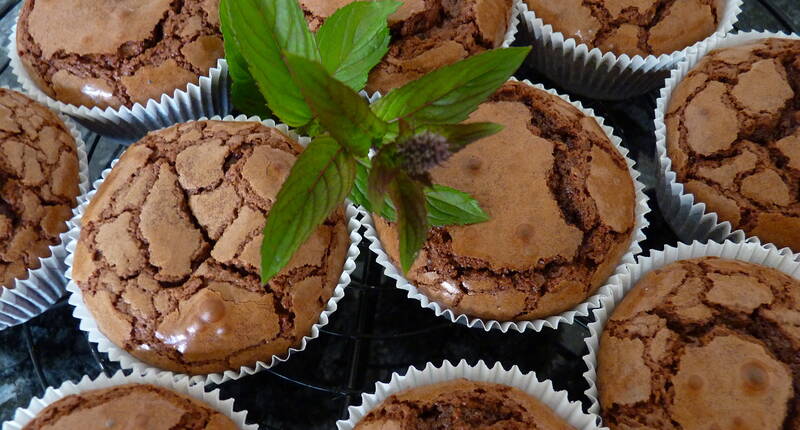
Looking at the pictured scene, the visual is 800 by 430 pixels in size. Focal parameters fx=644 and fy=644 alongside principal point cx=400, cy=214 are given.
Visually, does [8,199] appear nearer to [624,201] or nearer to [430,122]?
[430,122]

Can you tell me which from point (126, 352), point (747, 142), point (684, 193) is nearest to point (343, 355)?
point (126, 352)

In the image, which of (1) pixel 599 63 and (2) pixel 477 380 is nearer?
(2) pixel 477 380

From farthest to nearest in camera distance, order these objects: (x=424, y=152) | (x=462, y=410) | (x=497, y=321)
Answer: (x=497, y=321) → (x=462, y=410) → (x=424, y=152)

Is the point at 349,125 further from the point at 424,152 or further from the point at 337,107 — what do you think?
the point at 424,152

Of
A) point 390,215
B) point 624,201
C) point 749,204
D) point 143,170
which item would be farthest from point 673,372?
point 143,170

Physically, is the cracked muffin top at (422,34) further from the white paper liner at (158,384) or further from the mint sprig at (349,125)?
the white paper liner at (158,384)

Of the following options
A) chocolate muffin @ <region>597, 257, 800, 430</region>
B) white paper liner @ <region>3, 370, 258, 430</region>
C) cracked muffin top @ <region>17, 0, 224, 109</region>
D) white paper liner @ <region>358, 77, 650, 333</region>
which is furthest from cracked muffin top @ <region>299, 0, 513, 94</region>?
white paper liner @ <region>3, 370, 258, 430</region>
